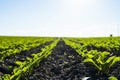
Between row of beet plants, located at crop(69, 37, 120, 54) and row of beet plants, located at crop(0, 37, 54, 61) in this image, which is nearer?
row of beet plants, located at crop(0, 37, 54, 61)

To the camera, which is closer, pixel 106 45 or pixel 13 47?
pixel 106 45

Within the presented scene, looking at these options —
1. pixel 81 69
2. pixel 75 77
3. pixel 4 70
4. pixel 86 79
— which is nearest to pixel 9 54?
pixel 4 70

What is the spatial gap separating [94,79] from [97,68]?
1.61 m

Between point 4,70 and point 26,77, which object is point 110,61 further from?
point 4,70

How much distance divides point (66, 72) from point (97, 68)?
121cm

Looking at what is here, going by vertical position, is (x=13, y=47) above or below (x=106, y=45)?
below

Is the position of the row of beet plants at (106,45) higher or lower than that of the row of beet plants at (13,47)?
higher

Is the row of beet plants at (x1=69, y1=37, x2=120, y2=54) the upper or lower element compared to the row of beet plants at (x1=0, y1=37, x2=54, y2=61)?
upper

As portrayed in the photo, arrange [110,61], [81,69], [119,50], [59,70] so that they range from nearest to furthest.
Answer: [110,61]
[81,69]
[59,70]
[119,50]

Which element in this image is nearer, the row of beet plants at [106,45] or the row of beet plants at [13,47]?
the row of beet plants at [13,47]

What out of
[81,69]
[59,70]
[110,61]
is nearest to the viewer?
[110,61]

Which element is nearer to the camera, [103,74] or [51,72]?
[103,74]

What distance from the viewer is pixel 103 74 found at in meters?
7.86

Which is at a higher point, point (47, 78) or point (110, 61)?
point (110, 61)
